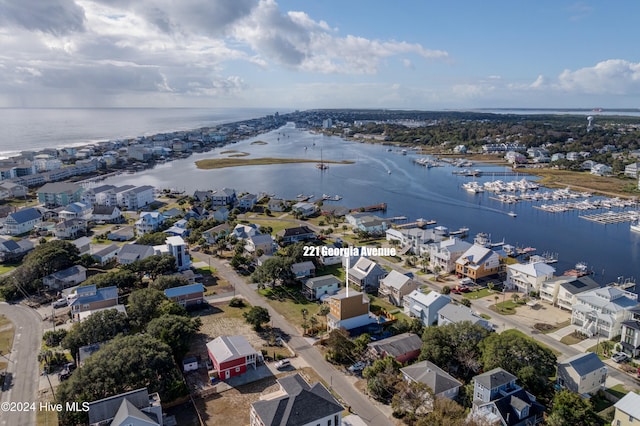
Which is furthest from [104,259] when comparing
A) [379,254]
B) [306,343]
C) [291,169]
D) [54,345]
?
[291,169]

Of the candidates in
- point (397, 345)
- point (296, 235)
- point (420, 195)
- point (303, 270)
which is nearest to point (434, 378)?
point (397, 345)

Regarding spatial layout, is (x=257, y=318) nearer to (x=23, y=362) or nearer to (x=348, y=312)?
A: (x=348, y=312)

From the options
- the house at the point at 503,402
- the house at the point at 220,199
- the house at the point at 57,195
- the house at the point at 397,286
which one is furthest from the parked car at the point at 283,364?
the house at the point at 57,195

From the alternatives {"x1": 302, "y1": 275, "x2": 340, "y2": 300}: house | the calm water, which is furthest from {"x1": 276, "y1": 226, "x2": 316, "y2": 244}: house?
the calm water

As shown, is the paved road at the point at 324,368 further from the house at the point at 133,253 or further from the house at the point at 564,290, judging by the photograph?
the house at the point at 564,290

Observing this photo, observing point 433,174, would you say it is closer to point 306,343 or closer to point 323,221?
point 323,221

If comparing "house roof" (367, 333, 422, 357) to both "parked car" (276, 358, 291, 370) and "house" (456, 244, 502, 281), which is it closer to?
"parked car" (276, 358, 291, 370)
